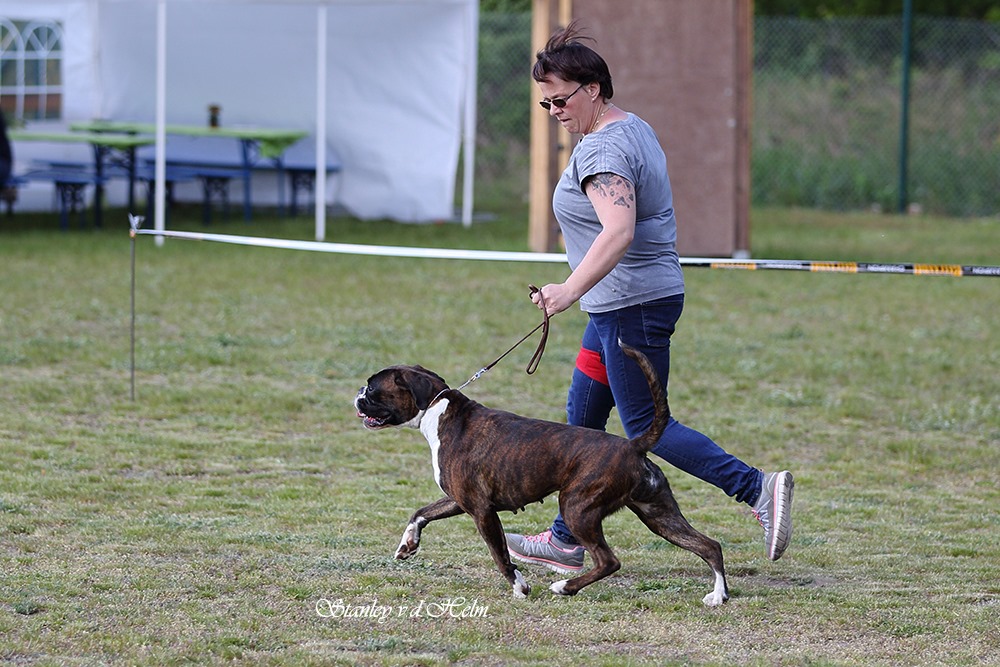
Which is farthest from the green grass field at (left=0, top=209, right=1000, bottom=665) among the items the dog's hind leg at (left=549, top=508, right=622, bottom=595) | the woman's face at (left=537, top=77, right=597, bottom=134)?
the woman's face at (left=537, top=77, right=597, bottom=134)

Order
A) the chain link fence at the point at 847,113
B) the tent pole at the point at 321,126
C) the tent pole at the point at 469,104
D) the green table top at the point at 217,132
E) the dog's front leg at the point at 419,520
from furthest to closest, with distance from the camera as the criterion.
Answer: the chain link fence at the point at 847,113, the tent pole at the point at 469,104, the green table top at the point at 217,132, the tent pole at the point at 321,126, the dog's front leg at the point at 419,520

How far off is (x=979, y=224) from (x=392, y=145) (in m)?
7.72

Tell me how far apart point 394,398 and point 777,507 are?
1.27 meters

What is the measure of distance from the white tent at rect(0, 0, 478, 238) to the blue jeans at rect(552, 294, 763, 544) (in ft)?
36.6

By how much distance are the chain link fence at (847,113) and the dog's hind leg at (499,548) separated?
1458 cm

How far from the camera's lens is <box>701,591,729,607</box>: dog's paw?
159 inches

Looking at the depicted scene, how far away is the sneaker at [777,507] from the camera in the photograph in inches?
164

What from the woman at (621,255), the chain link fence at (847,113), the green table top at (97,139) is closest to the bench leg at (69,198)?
the green table top at (97,139)

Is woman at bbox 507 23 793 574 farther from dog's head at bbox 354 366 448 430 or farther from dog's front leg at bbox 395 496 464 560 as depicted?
dog's front leg at bbox 395 496 464 560

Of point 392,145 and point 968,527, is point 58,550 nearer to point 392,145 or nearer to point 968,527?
point 968,527

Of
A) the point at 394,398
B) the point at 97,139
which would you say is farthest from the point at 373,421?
the point at 97,139

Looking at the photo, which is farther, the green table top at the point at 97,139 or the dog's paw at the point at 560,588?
the green table top at the point at 97,139

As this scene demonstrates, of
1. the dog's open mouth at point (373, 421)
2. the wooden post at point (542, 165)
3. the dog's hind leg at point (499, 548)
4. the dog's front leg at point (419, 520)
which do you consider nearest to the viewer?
the dog's hind leg at point (499, 548)

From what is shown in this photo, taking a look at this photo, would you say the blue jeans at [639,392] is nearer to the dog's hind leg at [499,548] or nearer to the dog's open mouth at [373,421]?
the dog's hind leg at [499,548]
